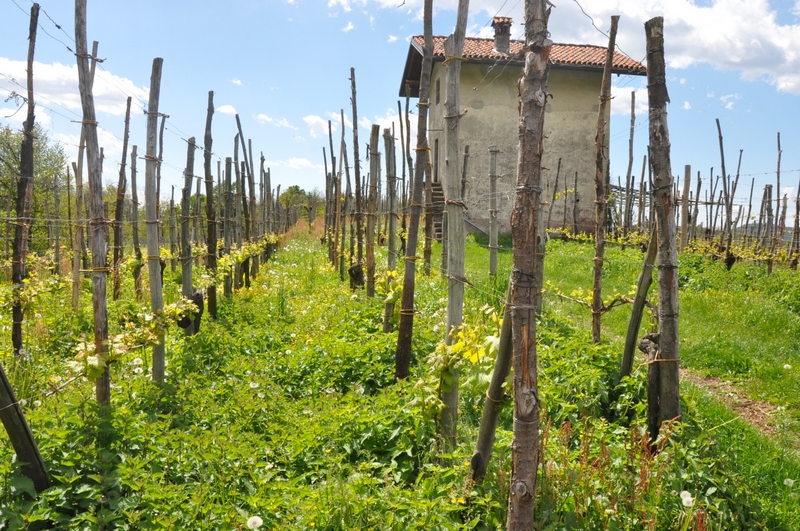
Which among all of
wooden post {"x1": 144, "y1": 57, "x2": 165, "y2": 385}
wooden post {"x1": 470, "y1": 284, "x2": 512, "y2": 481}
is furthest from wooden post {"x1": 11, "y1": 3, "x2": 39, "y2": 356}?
wooden post {"x1": 470, "y1": 284, "x2": 512, "y2": 481}

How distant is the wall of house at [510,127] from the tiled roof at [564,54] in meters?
0.54

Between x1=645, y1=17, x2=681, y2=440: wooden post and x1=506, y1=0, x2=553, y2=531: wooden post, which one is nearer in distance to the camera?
x1=506, y1=0, x2=553, y2=531: wooden post

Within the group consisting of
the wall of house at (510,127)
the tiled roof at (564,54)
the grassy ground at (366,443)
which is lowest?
the grassy ground at (366,443)

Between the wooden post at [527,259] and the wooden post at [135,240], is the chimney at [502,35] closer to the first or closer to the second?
the wooden post at [135,240]

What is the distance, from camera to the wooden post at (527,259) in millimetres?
2377

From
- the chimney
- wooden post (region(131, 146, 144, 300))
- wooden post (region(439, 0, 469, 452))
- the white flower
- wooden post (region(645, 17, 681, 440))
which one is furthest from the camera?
the chimney

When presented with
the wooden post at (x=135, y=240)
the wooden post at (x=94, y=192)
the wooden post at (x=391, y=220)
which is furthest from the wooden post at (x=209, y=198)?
the wooden post at (x=94, y=192)

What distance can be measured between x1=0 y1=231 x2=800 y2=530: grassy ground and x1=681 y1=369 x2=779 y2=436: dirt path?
14 centimetres

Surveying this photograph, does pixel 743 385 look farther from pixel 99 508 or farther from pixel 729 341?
pixel 99 508

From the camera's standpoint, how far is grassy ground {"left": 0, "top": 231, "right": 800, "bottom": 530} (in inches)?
121

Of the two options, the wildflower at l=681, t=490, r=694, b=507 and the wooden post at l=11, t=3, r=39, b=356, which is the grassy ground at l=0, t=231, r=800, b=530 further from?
the wooden post at l=11, t=3, r=39, b=356

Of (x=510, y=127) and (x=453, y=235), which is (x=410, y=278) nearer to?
(x=453, y=235)

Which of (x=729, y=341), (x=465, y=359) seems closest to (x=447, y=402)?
(x=465, y=359)

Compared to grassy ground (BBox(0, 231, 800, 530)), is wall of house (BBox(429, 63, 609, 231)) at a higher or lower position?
higher
